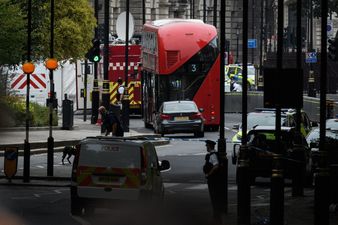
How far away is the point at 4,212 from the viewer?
28.1 meters

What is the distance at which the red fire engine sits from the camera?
237 ft

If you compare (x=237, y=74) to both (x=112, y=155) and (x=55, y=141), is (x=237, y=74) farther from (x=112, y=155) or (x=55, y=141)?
(x=112, y=155)

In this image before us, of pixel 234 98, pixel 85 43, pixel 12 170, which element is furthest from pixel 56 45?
pixel 12 170

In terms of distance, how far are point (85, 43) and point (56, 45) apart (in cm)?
289

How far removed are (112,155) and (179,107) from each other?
30876mm

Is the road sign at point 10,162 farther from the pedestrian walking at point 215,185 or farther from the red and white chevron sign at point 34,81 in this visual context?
the red and white chevron sign at point 34,81

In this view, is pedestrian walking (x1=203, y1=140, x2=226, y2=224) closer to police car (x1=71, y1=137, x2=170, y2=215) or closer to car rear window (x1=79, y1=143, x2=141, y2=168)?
police car (x1=71, y1=137, x2=170, y2=215)

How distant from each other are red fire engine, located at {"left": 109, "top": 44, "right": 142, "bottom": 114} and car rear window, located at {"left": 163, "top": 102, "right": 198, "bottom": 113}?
14788 mm

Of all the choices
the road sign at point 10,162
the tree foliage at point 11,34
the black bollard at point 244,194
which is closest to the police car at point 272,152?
the road sign at point 10,162

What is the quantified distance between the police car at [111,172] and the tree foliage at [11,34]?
61.8ft

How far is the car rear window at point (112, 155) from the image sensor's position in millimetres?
26328

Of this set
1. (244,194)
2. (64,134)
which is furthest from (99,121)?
(244,194)

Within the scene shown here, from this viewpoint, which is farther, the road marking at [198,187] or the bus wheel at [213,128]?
the bus wheel at [213,128]

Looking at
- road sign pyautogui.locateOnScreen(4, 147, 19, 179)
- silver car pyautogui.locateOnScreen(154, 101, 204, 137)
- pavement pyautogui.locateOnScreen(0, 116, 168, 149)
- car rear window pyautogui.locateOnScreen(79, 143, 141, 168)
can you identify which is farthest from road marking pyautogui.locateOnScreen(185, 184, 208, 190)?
silver car pyautogui.locateOnScreen(154, 101, 204, 137)
